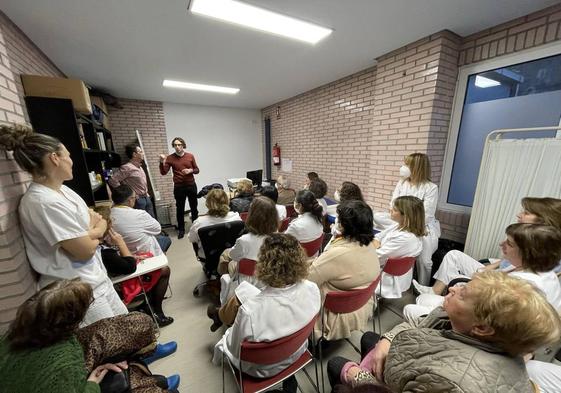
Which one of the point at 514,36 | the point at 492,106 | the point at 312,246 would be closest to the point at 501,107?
the point at 492,106

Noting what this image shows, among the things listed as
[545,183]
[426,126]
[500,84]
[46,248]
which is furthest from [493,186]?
[46,248]

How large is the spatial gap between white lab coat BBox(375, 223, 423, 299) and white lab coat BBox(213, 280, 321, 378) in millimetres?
1047

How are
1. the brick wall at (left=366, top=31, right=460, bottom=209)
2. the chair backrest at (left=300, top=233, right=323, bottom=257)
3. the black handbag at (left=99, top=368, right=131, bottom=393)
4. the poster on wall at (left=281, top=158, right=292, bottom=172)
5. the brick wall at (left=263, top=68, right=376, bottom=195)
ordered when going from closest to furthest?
the black handbag at (left=99, top=368, right=131, bottom=393) → the chair backrest at (left=300, top=233, right=323, bottom=257) → the brick wall at (left=366, top=31, right=460, bottom=209) → the brick wall at (left=263, top=68, right=376, bottom=195) → the poster on wall at (left=281, top=158, right=292, bottom=172)

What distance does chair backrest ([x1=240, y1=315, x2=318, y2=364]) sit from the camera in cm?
99

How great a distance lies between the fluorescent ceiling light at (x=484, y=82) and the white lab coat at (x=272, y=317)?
3.05 m

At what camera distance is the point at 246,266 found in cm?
188

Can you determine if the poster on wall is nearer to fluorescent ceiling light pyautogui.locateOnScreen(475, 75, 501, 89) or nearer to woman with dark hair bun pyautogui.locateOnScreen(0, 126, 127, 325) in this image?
fluorescent ceiling light pyautogui.locateOnScreen(475, 75, 501, 89)

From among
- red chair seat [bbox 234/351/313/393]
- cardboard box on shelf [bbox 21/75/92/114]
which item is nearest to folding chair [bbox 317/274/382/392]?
red chair seat [bbox 234/351/313/393]

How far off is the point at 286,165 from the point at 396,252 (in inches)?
163

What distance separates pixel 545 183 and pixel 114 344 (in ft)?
11.0

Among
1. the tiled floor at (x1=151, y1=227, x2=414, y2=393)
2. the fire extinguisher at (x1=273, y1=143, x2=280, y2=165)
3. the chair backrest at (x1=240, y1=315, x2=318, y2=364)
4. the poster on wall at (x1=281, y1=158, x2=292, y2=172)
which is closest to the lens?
the chair backrest at (x1=240, y1=315, x2=318, y2=364)

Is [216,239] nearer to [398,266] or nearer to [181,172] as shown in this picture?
[398,266]

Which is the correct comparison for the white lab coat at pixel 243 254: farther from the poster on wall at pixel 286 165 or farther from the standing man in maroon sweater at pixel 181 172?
the poster on wall at pixel 286 165

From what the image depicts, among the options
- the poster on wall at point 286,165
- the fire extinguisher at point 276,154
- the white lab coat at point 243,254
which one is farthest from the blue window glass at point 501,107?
the fire extinguisher at point 276,154
